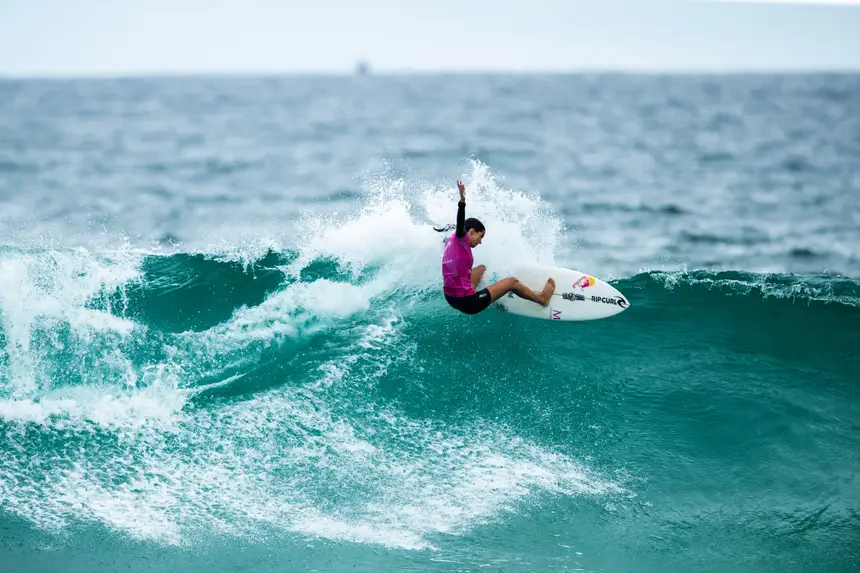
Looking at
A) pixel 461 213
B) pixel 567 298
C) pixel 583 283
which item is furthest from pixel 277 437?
pixel 583 283

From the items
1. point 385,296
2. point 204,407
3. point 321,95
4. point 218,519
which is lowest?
point 218,519

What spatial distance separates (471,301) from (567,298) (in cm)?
146

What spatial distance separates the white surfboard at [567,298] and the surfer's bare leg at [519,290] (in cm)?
10

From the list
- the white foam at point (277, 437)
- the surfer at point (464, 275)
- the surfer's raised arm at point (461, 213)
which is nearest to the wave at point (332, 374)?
the white foam at point (277, 437)

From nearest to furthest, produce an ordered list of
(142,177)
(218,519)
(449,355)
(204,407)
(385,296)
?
(218,519)
(204,407)
(449,355)
(385,296)
(142,177)

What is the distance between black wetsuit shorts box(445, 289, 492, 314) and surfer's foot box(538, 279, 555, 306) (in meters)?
0.94

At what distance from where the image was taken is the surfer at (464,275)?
7707mm

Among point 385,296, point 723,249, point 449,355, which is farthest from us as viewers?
point 723,249

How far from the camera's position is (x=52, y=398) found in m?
7.81

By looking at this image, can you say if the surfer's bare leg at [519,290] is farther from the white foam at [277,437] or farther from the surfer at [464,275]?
the white foam at [277,437]

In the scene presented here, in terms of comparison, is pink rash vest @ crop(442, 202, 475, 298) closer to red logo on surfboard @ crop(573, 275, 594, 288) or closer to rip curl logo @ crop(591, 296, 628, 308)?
red logo on surfboard @ crop(573, 275, 594, 288)

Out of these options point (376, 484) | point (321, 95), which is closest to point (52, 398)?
point (376, 484)

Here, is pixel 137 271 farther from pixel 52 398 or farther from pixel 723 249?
pixel 723 249

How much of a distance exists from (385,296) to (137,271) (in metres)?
2.99
